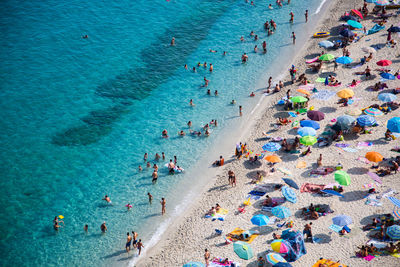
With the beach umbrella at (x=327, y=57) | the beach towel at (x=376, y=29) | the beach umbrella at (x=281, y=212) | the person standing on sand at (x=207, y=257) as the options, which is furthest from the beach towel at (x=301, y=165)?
the beach towel at (x=376, y=29)

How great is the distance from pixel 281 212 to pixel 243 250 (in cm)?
392

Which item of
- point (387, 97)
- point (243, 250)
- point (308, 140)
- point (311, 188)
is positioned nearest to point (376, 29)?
point (387, 97)

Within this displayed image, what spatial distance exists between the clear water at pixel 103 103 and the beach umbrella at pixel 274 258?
9.38 meters

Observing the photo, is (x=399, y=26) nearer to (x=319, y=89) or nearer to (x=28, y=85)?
(x=319, y=89)

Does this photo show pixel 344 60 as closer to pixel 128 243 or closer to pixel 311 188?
pixel 311 188

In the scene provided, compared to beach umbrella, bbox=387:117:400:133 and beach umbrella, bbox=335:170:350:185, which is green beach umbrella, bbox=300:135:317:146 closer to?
beach umbrella, bbox=335:170:350:185

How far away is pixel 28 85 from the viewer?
45.7 m

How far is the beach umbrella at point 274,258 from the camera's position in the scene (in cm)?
2494

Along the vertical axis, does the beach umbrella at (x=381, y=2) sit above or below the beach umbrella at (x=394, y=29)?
above

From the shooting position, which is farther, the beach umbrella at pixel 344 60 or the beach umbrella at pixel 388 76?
the beach umbrella at pixel 344 60

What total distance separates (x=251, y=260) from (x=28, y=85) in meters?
31.1

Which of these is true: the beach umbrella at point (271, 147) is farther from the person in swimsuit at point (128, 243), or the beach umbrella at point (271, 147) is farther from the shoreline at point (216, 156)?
the person in swimsuit at point (128, 243)

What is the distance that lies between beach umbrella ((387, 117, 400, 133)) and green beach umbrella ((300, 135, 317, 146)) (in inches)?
233

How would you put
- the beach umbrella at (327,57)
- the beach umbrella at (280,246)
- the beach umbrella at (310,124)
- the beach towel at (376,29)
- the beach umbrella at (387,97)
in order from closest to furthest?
the beach umbrella at (280,246)
the beach umbrella at (310,124)
the beach umbrella at (387,97)
the beach umbrella at (327,57)
the beach towel at (376,29)
